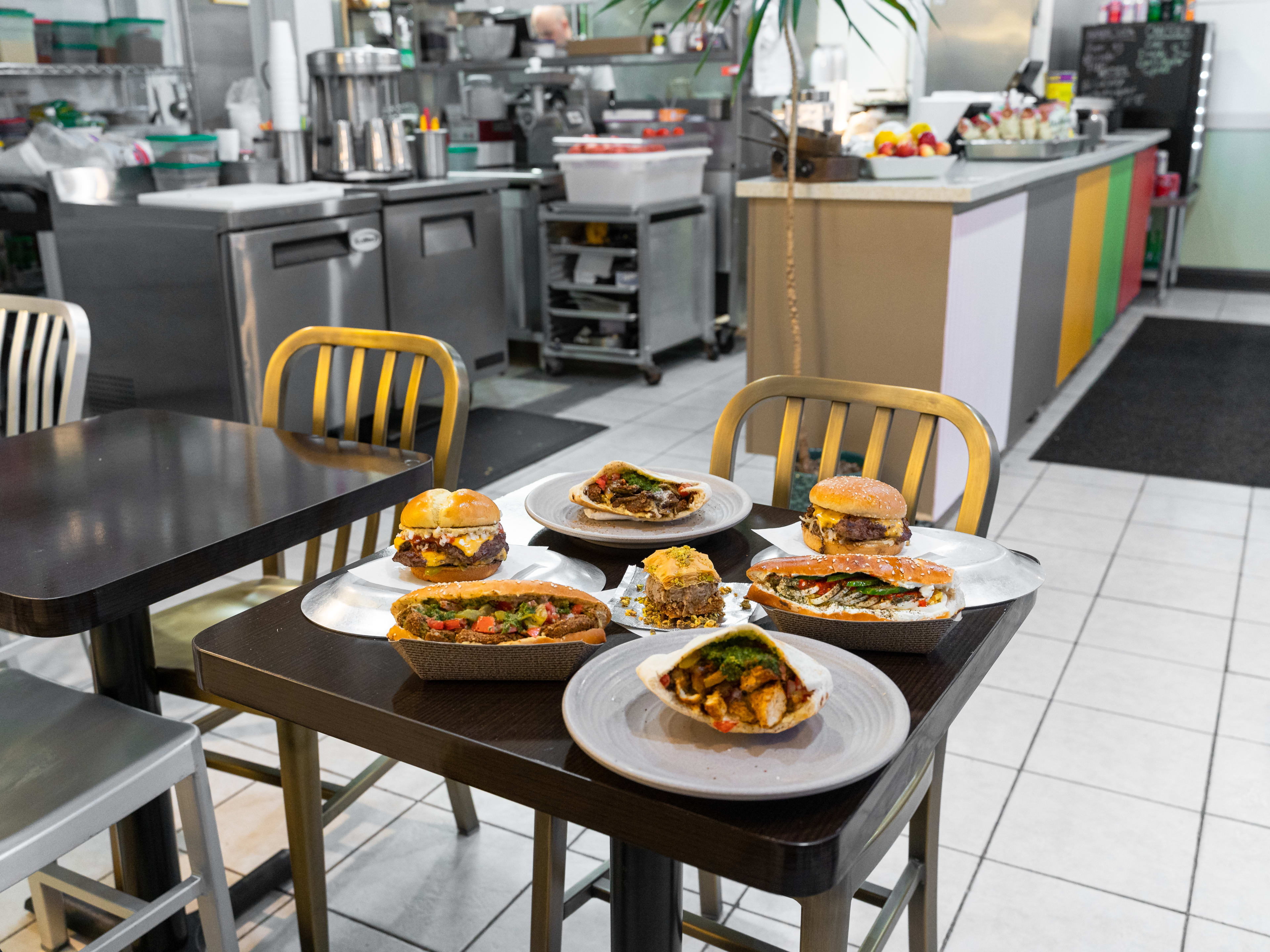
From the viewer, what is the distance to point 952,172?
3785 mm

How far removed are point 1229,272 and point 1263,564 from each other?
5337mm

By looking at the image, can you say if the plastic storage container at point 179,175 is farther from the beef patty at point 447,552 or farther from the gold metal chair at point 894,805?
the beef patty at point 447,552

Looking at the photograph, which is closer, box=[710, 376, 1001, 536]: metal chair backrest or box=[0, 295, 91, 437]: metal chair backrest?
box=[710, 376, 1001, 536]: metal chair backrest

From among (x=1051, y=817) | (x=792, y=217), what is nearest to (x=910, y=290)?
(x=792, y=217)

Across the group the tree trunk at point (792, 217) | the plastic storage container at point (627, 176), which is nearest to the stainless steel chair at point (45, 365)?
the tree trunk at point (792, 217)

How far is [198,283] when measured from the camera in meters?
3.54

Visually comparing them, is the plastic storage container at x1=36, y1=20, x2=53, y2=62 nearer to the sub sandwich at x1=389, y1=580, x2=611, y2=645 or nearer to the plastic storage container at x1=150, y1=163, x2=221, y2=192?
the plastic storage container at x1=150, y1=163, x2=221, y2=192

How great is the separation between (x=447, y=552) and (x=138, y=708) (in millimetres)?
704

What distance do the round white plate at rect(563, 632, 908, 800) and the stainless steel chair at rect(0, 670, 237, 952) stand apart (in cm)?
69

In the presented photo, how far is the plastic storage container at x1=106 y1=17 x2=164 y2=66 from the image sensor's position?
17.4 ft

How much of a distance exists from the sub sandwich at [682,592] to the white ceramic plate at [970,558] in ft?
0.30

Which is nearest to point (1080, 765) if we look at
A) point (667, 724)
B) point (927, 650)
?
point (927, 650)

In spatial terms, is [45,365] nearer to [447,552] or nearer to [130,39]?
[447,552]

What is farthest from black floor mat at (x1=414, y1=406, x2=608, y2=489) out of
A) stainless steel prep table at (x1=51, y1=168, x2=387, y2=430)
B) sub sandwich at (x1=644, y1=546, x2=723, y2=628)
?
sub sandwich at (x1=644, y1=546, x2=723, y2=628)
